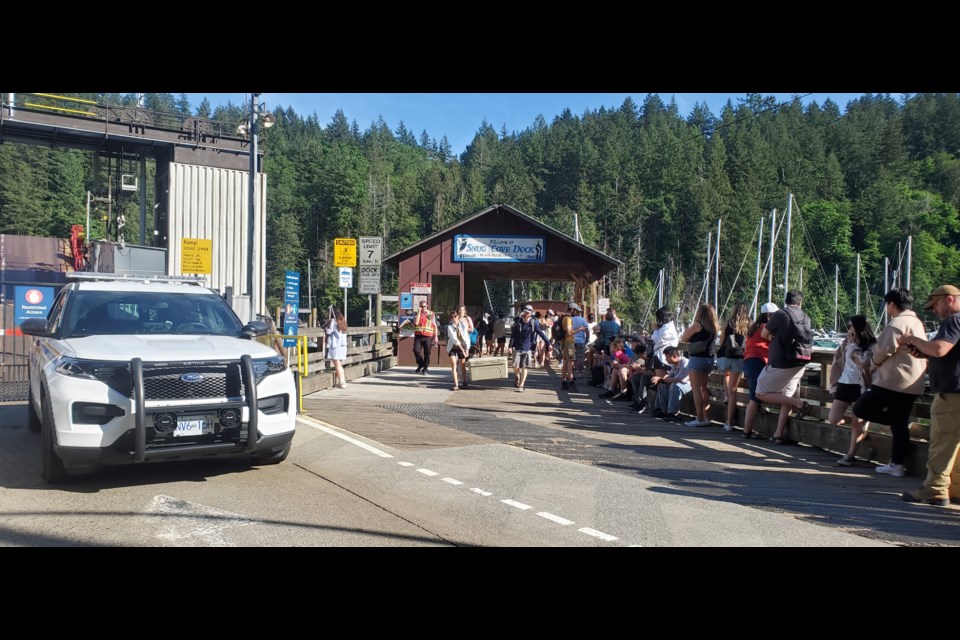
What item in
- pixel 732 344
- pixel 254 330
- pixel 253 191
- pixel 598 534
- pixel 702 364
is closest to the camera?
pixel 598 534

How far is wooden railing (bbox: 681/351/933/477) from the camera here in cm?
815

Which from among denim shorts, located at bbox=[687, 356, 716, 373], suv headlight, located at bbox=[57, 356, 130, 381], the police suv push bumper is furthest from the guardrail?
denim shorts, located at bbox=[687, 356, 716, 373]

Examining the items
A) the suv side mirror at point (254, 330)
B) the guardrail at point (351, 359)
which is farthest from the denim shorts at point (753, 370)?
Answer: the guardrail at point (351, 359)

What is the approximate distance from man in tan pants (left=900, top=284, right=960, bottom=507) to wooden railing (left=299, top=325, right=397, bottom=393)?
10.4 meters

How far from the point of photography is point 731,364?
11.0 meters

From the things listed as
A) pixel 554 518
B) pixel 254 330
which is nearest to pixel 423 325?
pixel 254 330

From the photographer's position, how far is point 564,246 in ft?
80.4

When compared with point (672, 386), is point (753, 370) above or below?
above

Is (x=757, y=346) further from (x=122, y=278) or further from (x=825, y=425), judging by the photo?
(x=122, y=278)

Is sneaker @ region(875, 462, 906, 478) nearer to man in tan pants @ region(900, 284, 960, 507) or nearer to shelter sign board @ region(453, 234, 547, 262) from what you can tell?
man in tan pants @ region(900, 284, 960, 507)

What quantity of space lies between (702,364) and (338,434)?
5448 mm

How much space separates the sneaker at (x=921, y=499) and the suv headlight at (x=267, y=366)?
237 inches
